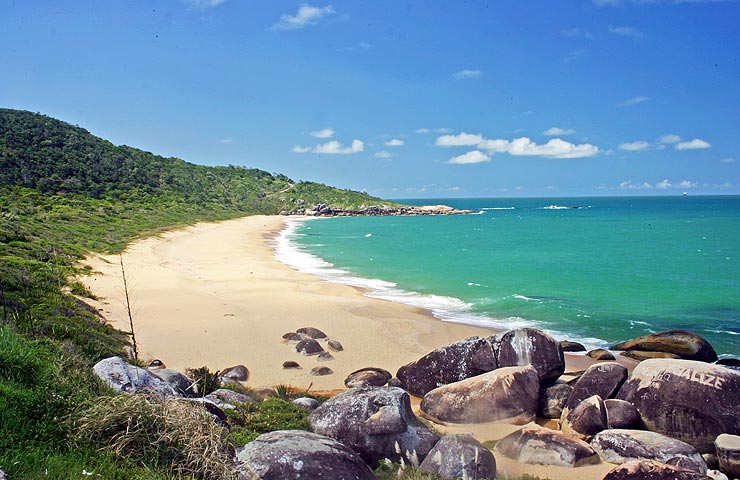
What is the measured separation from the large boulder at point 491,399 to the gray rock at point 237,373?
517 cm

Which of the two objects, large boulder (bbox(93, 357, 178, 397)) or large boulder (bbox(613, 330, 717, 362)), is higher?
large boulder (bbox(93, 357, 178, 397))

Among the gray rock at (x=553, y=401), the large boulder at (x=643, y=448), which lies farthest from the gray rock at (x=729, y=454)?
the gray rock at (x=553, y=401)

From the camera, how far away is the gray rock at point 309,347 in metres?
17.0

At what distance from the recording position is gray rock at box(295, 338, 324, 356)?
16984 millimetres

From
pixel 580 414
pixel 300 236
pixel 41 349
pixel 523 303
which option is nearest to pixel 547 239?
pixel 300 236

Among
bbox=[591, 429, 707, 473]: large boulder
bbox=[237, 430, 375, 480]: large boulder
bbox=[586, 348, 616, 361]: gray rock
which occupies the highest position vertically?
bbox=[237, 430, 375, 480]: large boulder

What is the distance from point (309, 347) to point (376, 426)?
840 centimetres

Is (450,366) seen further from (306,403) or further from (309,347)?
(309,347)

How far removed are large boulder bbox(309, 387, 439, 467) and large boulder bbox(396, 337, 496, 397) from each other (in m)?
4.16

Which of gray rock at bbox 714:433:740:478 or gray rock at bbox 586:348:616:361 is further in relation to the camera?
gray rock at bbox 586:348:616:361

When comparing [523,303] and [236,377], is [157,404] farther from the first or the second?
[523,303]

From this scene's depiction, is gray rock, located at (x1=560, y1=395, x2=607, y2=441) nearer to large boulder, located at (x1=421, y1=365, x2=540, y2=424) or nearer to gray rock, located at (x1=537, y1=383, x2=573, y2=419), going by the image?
gray rock, located at (x1=537, y1=383, x2=573, y2=419)

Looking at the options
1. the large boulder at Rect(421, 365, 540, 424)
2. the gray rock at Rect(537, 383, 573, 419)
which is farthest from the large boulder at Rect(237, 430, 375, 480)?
the gray rock at Rect(537, 383, 573, 419)

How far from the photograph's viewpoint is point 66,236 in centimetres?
3600
